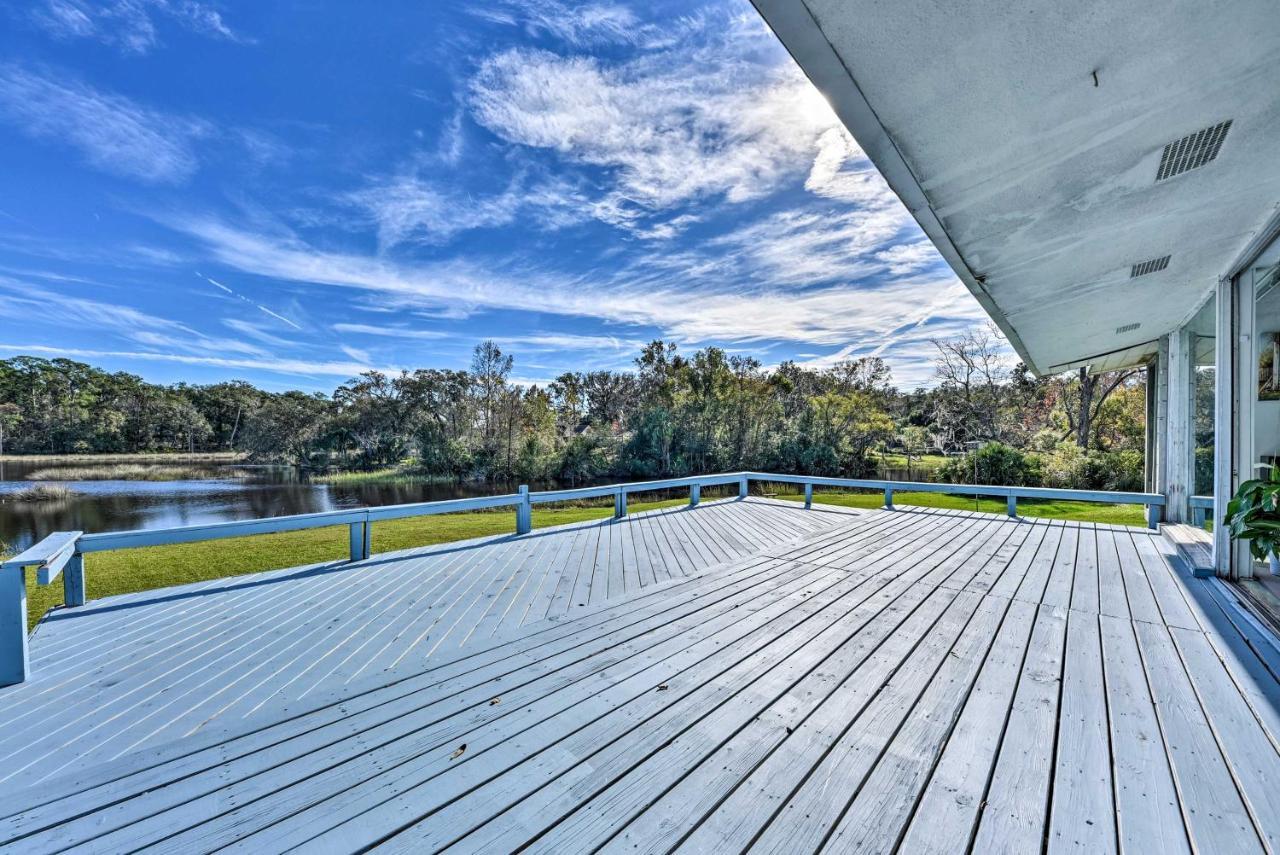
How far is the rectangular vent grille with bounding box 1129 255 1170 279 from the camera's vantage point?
3110mm

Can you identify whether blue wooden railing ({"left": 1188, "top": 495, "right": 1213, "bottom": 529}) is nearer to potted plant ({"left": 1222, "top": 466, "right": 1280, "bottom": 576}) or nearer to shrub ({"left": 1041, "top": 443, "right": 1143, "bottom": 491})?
potted plant ({"left": 1222, "top": 466, "right": 1280, "bottom": 576})

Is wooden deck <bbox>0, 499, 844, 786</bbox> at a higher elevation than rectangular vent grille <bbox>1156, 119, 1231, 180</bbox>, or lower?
lower

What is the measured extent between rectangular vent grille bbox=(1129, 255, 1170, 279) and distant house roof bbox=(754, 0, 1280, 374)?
4.8 inches

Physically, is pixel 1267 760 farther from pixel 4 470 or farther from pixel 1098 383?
pixel 4 470

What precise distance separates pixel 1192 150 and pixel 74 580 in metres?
6.29

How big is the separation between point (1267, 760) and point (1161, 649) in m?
1.01

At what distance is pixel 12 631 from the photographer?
2115 mm

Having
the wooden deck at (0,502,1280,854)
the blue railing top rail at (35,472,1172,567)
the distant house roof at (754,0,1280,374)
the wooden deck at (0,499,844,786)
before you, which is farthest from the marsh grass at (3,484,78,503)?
the distant house roof at (754,0,1280,374)

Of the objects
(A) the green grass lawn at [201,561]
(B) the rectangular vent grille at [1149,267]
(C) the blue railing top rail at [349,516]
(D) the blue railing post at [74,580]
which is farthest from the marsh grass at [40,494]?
(B) the rectangular vent grille at [1149,267]

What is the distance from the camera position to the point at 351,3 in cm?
527

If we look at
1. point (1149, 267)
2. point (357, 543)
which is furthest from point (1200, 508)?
point (357, 543)

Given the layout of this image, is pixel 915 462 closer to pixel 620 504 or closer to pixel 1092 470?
pixel 1092 470

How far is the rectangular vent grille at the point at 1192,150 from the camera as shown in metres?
1.79

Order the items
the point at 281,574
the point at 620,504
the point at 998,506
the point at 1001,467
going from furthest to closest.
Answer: the point at 1001,467
the point at 998,506
the point at 620,504
the point at 281,574
